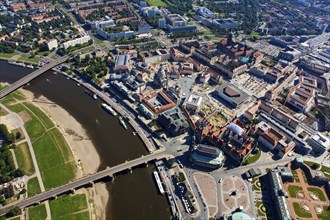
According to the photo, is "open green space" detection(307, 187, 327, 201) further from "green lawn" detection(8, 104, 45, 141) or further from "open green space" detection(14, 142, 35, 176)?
"green lawn" detection(8, 104, 45, 141)

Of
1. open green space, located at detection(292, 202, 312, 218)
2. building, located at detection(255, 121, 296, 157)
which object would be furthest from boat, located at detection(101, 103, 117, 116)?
open green space, located at detection(292, 202, 312, 218)

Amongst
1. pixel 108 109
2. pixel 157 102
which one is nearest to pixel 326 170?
pixel 157 102

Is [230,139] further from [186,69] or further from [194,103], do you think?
[186,69]

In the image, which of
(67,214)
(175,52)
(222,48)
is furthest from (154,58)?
(67,214)

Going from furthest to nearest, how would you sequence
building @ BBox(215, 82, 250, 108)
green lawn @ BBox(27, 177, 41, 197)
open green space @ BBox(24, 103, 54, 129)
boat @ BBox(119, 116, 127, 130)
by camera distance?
building @ BBox(215, 82, 250, 108) < boat @ BBox(119, 116, 127, 130) < open green space @ BBox(24, 103, 54, 129) < green lawn @ BBox(27, 177, 41, 197)

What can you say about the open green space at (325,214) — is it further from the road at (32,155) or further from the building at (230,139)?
the road at (32,155)

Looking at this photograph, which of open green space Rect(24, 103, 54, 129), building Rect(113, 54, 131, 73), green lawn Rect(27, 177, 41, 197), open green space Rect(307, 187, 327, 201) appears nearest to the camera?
green lawn Rect(27, 177, 41, 197)

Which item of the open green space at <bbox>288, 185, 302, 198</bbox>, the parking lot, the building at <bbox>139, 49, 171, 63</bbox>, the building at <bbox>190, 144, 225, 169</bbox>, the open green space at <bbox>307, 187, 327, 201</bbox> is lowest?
the open green space at <bbox>307, 187, 327, 201</bbox>
